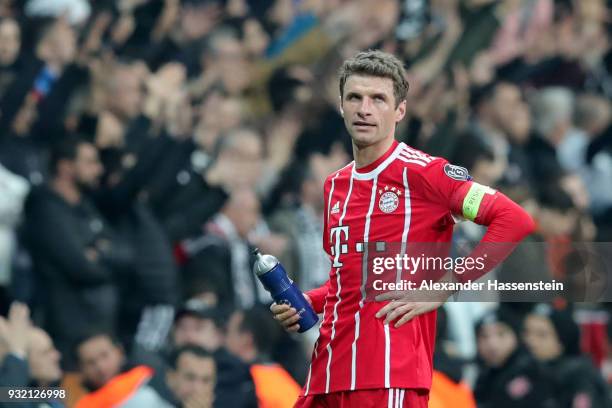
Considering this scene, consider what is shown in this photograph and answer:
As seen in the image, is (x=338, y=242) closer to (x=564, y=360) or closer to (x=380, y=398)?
(x=380, y=398)

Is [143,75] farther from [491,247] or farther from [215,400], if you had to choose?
[491,247]

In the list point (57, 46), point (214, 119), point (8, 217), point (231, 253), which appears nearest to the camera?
point (8, 217)

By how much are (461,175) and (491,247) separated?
298 mm

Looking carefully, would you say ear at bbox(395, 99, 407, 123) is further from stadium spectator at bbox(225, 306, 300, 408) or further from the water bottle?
stadium spectator at bbox(225, 306, 300, 408)

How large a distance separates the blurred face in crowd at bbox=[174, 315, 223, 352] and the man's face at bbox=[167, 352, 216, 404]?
0.49 metres

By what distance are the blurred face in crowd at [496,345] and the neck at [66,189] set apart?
294 centimetres

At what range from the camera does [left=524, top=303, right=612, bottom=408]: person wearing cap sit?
10.7 m

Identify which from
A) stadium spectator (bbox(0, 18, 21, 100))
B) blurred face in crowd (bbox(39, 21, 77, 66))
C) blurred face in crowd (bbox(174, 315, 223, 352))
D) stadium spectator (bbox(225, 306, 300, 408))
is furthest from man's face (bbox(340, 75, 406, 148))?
blurred face in crowd (bbox(39, 21, 77, 66))

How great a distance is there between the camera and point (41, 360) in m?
8.10

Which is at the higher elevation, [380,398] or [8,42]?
[8,42]

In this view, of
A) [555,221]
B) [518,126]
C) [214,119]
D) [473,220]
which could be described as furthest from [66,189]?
[518,126]

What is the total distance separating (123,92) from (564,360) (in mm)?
3564

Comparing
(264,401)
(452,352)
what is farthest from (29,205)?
(452,352)

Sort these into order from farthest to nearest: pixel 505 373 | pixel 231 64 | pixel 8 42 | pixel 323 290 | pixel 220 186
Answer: pixel 231 64, pixel 505 373, pixel 220 186, pixel 8 42, pixel 323 290
